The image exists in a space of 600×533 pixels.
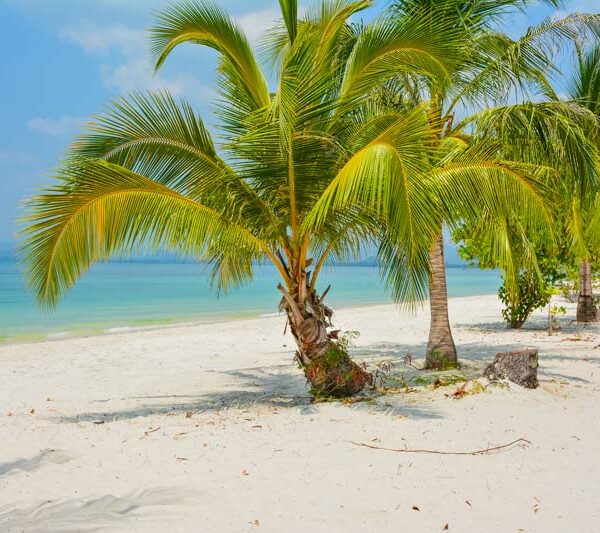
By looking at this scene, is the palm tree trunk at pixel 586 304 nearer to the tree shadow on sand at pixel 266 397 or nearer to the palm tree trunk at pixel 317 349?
the tree shadow on sand at pixel 266 397

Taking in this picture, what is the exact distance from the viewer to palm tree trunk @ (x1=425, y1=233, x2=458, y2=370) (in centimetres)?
869

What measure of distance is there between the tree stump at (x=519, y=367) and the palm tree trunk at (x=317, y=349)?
4.83 feet

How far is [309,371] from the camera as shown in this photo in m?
6.88

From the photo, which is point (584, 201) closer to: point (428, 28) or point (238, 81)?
point (428, 28)

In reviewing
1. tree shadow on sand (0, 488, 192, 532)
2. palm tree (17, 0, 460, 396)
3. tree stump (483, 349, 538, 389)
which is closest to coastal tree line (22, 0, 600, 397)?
palm tree (17, 0, 460, 396)

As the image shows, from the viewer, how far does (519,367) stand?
6.52m

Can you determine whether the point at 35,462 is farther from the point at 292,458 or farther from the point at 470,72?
the point at 470,72

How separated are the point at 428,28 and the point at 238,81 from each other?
1.95m

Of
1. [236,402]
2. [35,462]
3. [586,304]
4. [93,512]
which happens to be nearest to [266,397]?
[236,402]

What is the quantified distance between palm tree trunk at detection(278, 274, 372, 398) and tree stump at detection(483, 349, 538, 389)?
147 cm

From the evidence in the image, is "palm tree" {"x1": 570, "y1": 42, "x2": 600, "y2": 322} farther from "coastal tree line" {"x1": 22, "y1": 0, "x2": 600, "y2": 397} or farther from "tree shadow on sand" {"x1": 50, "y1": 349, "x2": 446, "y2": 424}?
"tree shadow on sand" {"x1": 50, "y1": 349, "x2": 446, "y2": 424}

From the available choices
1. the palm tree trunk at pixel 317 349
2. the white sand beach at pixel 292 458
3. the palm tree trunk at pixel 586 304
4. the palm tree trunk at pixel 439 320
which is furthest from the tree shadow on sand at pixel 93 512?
the palm tree trunk at pixel 586 304

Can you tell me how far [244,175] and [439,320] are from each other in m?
3.75

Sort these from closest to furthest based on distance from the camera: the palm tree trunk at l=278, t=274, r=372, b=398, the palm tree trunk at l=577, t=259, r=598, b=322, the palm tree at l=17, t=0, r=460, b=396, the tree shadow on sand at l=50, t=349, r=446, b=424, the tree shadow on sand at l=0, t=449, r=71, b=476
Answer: the tree shadow on sand at l=0, t=449, r=71, b=476 < the palm tree at l=17, t=0, r=460, b=396 < the tree shadow on sand at l=50, t=349, r=446, b=424 < the palm tree trunk at l=278, t=274, r=372, b=398 < the palm tree trunk at l=577, t=259, r=598, b=322
